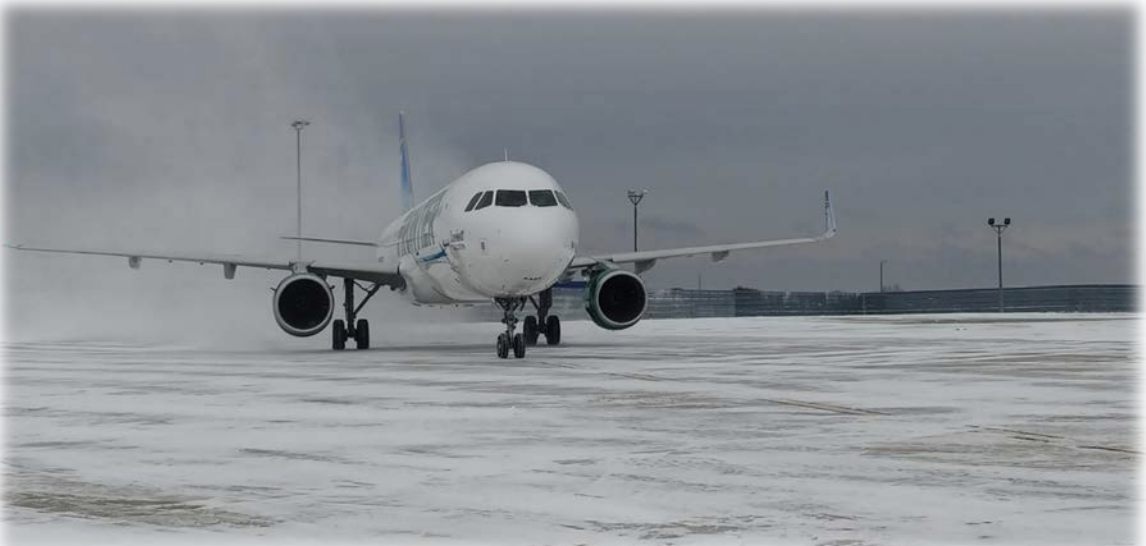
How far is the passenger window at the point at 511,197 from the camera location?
2489cm

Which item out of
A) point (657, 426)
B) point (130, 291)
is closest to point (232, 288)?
point (130, 291)

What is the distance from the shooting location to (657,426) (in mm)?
11578

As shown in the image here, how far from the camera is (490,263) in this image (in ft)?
81.4

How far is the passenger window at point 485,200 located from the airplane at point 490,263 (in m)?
0.02

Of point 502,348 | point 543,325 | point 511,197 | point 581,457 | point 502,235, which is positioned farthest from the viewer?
point 543,325

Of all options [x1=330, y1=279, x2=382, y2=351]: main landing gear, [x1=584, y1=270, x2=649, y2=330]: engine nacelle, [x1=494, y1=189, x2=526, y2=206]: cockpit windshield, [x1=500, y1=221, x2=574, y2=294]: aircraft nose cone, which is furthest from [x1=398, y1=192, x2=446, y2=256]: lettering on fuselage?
[x1=500, y1=221, x2=574, y2=294]: aircraft nose cone

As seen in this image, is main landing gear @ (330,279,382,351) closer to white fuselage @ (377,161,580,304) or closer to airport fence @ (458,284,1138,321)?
white fuselage @ (377,161,580,304)

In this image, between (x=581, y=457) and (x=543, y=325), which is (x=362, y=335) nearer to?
(x=543, y=325)

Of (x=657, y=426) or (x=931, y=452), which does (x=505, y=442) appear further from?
(x=931, y=452)

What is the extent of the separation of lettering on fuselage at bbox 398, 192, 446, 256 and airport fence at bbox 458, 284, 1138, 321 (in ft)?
131

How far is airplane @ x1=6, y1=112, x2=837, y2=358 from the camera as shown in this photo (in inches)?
966

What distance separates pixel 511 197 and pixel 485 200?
563 millimetres

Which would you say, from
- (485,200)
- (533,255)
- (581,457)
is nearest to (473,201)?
(485,200)

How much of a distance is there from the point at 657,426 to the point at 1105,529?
5.36 meters
